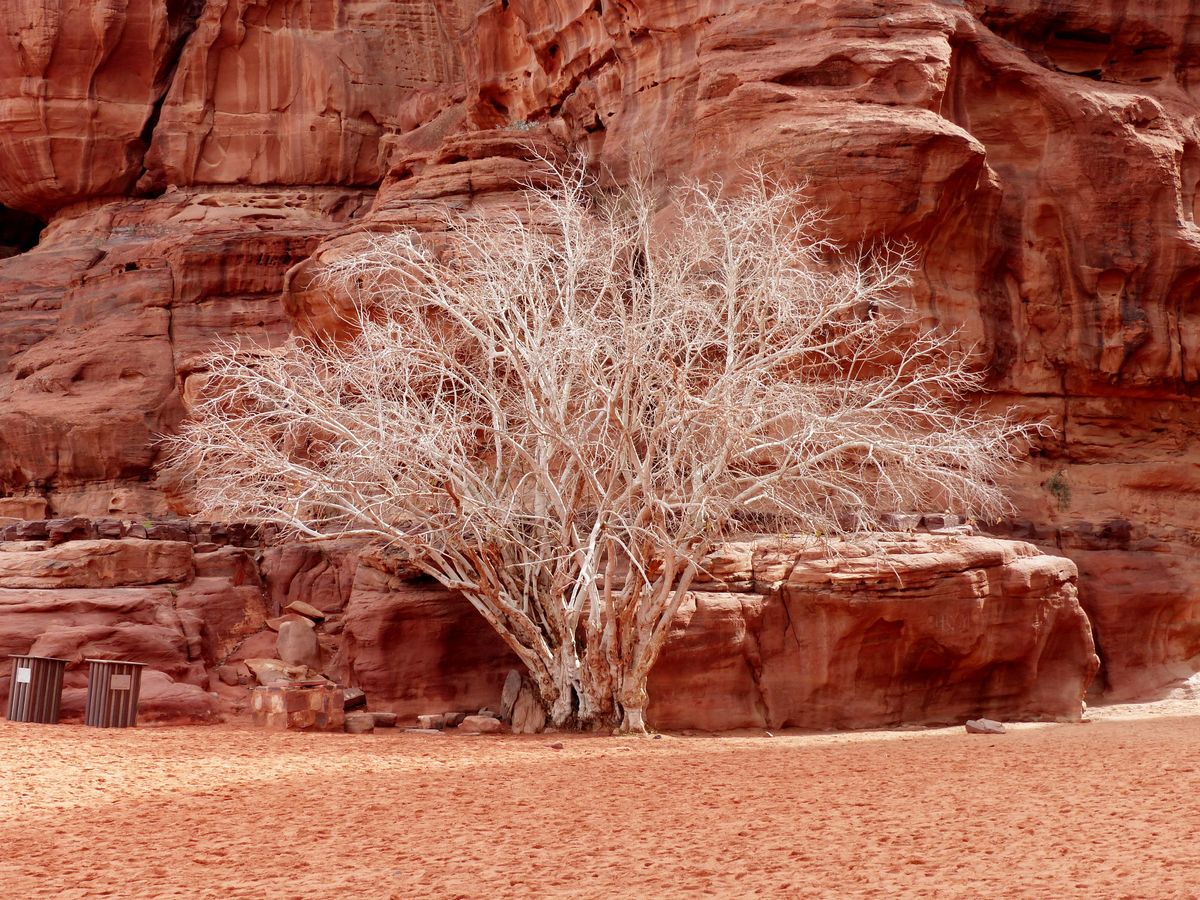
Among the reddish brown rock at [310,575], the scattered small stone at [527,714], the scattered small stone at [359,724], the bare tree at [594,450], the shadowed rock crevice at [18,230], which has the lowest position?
the scattered small stone at [359,724]

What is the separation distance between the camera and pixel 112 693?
13.2m

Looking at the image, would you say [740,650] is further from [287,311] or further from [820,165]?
[287,311]

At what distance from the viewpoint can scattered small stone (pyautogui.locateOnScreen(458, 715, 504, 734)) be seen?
1446 cm

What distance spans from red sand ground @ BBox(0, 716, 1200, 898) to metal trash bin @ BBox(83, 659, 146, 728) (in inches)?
51.7

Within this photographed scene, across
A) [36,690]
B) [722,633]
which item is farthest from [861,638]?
[36,690]

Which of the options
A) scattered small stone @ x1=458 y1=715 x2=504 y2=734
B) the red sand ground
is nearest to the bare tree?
scattered small stone @ x1=458 y1=715 x2=504 y2=734

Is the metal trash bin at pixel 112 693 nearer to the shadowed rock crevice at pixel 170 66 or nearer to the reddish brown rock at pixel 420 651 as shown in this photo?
the reddish brown rock at pixel 420 651

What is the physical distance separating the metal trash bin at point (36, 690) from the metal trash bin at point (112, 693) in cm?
38

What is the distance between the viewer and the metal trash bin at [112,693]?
43.2 ft

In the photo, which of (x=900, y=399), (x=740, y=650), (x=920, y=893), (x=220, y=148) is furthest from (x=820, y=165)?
(x=220, y=148)

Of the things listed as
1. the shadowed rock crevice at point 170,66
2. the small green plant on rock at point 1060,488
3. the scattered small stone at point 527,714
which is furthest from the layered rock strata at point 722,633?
the shadowed rock crevice at point 170,66

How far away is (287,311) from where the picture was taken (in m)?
22.1

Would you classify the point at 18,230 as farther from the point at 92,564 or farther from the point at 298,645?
the point at 298,645

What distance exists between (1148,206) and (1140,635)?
716 centimetres
